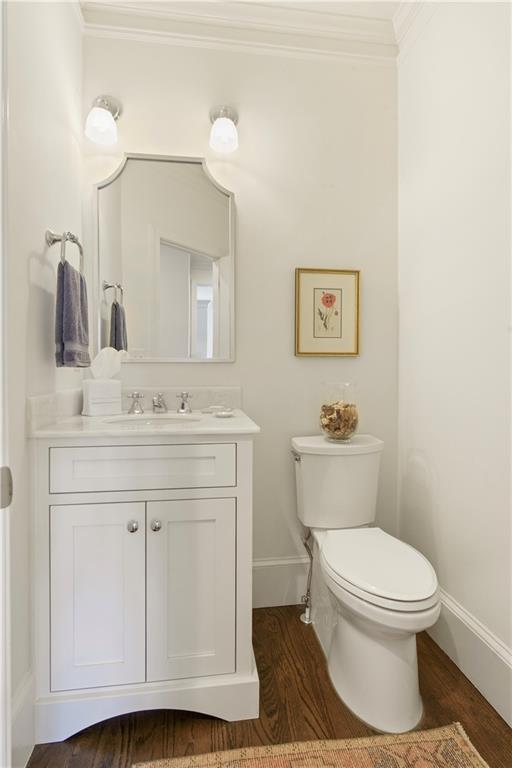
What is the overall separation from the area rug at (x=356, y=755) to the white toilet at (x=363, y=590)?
7cm

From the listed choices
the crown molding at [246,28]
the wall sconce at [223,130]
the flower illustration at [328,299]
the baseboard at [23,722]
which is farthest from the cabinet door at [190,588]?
the crown molding at [246,28]

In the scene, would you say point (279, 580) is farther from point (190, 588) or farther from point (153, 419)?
point (153, 419)

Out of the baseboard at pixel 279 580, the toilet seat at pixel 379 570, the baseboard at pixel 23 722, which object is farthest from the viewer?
the baseboard at pixel 279 580

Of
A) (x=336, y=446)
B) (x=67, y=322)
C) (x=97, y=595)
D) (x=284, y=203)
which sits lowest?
(x=97, y=595)

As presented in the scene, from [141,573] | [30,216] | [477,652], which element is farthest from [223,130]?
[477,652]

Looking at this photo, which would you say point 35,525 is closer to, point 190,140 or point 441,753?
point 441,753

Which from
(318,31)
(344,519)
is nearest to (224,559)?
(344,519)

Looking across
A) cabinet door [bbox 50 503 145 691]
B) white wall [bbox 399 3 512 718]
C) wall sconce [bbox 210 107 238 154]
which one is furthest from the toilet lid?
wall sconce [bbox 210 107 238 154]

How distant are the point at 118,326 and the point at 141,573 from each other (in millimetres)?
1035

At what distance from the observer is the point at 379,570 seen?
4.44 feet

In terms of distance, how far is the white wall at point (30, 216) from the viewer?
119 centimetres

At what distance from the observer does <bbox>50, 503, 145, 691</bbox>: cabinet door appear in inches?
50.0

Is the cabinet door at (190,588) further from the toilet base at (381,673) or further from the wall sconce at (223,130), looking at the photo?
the wall sconce at (223,130)

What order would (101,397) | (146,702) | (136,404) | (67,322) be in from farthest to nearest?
1. (136,404)
2. (101,397)
3. (67,322)
4. (146,702)
